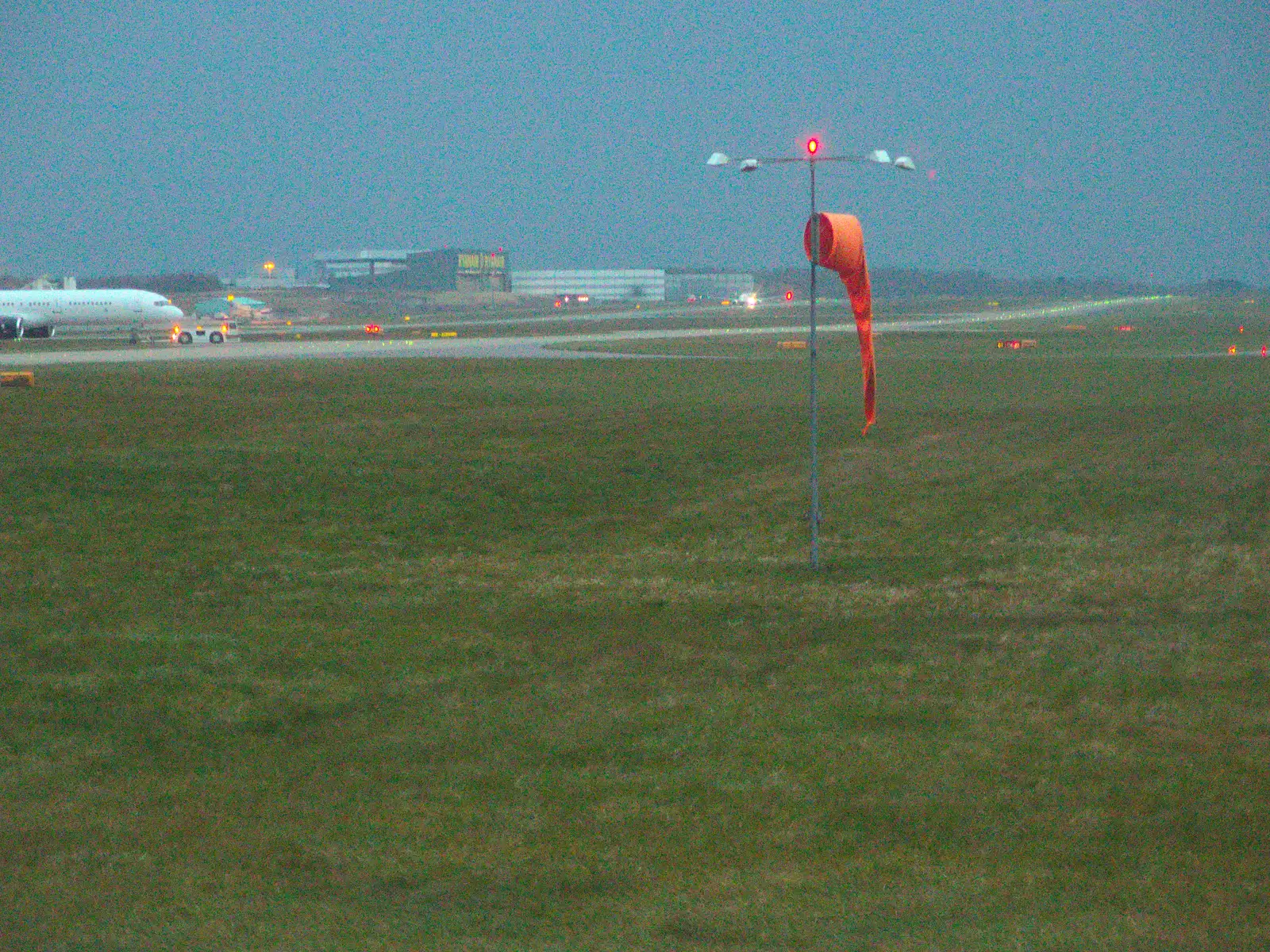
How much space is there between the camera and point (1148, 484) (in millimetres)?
23641

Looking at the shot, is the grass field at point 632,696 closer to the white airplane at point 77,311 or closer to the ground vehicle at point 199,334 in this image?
the ground vehicle at point 199,334

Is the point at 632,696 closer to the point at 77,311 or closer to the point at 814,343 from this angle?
the point at 814,343

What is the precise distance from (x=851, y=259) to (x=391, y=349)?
165 feet

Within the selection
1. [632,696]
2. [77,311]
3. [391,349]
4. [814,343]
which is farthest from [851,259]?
[77,311]

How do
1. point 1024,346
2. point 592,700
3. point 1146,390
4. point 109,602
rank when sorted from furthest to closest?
point 1024,346
point 1146,390
point 109,602
point 592,700

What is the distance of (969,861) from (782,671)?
4722mm

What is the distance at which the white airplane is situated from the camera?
73.8 metres

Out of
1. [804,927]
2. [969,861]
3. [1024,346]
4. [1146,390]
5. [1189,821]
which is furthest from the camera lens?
[1024,346]

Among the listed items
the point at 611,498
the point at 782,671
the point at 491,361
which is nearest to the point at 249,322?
the point at 491,361

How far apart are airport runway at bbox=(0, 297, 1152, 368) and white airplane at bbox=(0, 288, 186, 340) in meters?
2.06

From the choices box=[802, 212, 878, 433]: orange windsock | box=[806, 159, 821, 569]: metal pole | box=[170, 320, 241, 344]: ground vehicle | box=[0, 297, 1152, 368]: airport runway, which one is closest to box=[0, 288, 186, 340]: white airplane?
box=[170, 320, 241, 344]: ground vehicle

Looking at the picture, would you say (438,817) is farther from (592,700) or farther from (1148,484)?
(1148,484)

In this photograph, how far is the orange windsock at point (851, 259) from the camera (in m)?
15.4

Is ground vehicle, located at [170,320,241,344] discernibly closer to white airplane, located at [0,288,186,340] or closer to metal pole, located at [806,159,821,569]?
white airplane, located at [0,288,186,340]
